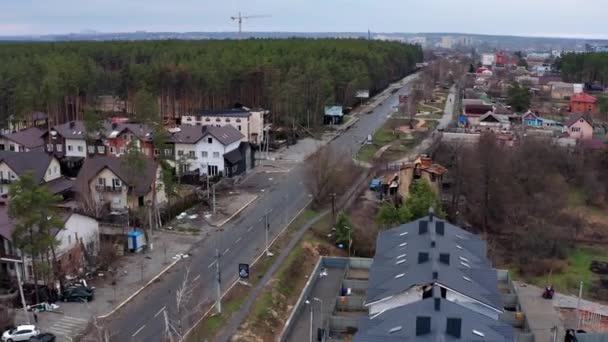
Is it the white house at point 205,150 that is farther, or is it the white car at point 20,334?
the white house at point 205,150

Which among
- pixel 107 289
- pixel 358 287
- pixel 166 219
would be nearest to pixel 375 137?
pixel 166 219

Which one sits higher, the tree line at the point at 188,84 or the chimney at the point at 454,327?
the tree line at the point at 188,84

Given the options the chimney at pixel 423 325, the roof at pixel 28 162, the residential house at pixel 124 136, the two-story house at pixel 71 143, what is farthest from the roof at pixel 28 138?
the chimney at pixel 423 325

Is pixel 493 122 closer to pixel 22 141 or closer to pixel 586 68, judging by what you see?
pixel 22 141

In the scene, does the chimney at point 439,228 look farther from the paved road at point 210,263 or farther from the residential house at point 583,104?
the residential house at point 583,104

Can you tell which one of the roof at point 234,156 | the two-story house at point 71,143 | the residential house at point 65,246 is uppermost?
the two-story house at point 71,143

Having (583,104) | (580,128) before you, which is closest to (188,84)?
(580,128)

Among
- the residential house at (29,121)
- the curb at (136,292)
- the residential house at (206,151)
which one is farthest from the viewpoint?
the residential house at (29,121)

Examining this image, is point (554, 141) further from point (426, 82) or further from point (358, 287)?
point (426, 82)
